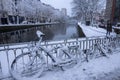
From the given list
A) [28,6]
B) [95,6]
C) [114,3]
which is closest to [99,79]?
[95,6]

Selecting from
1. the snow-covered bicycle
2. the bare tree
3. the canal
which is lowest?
the canal

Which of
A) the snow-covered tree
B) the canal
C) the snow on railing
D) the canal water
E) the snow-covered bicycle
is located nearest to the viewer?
the snow-covered bicycle

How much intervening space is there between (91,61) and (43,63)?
2.19m

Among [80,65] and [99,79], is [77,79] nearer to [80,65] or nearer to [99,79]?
[99,79]

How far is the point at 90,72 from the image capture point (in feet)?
14.3

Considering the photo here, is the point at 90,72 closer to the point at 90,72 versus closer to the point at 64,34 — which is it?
the point at 90,72

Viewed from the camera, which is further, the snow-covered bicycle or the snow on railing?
the snow on railing

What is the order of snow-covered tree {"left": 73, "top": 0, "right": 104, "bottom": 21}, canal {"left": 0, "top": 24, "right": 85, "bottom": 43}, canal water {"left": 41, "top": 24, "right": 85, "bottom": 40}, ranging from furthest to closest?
snow-covered tree {"left": 73, "top": 0, "right": 104, "bottom": 21} → canal water {"left": 41, "top": 24, "right": 85, "bottom": 40} → canal {"left": 0, "top": 24, "right": 85, "bottom": 43}

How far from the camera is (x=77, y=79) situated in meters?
3.94

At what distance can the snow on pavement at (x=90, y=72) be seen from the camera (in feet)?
13.3

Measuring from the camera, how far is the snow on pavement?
4051mm

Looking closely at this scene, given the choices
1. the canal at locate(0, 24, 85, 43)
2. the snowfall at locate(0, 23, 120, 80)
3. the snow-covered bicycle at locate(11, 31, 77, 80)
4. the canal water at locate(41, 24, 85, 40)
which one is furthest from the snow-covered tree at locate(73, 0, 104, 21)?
the snow-covered bicycle at locate(11, 31, 77, 80)

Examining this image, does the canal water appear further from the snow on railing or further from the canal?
the snow on railing

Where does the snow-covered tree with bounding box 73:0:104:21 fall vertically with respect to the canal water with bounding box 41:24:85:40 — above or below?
above
